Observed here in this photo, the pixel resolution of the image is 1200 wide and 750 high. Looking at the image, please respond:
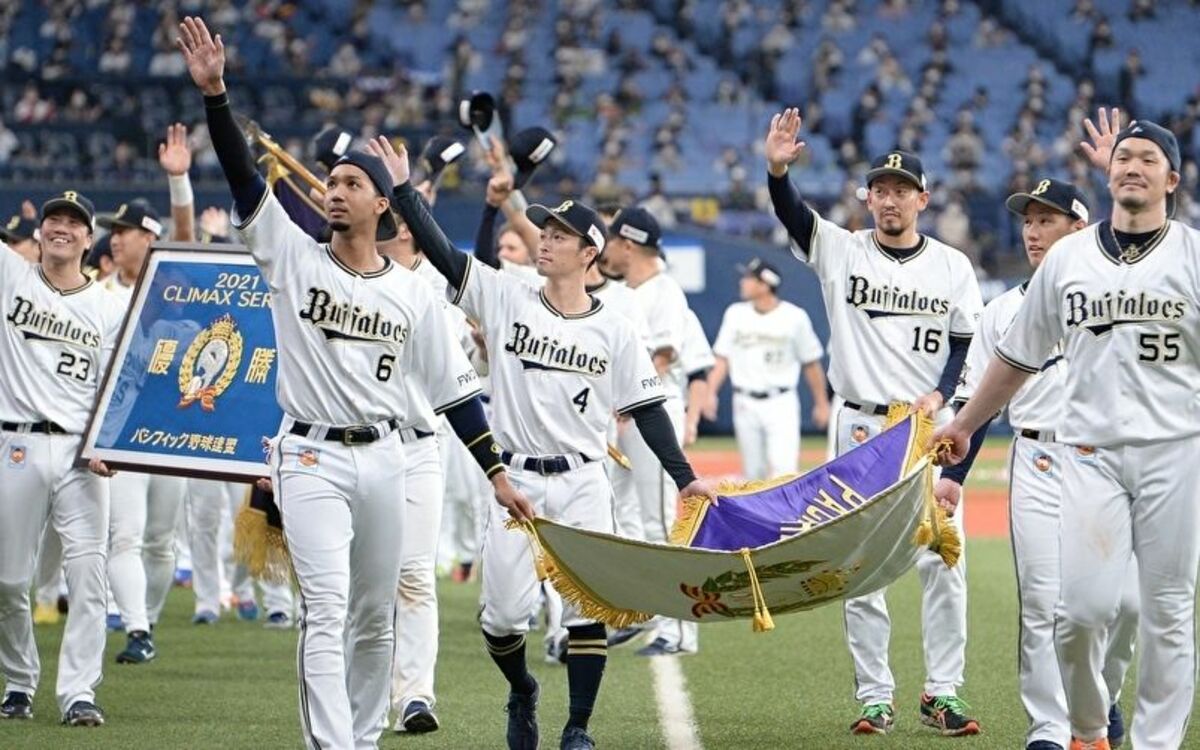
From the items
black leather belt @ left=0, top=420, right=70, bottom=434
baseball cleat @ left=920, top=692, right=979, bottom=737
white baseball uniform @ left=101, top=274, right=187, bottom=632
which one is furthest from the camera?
white baseball uniform @ left=101, top=274, right=187, bottom=632

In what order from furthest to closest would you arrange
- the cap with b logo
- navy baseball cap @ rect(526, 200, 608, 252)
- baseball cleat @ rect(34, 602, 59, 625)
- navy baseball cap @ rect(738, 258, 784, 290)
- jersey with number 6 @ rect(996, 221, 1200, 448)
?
1. navy baseball cap @ rect(738, 258, 784, 290)
2. baseball cleat @ rect(34, 602, 59, 625)
3. the cap with b logo
4. navy baseball cap @ rect(526, 200, 608, 252)
5. jersey with number 6 @ rect(996, 221, 1200, 448)

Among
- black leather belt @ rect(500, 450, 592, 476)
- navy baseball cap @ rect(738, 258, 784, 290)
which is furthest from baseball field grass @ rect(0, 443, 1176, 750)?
navy baseball cap @ rect(738, 258, 784, 290)

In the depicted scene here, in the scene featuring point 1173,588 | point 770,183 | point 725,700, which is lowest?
point 725,700

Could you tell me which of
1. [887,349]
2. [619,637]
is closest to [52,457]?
[887,349]

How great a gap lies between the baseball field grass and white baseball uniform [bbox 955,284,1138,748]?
20.1 inches

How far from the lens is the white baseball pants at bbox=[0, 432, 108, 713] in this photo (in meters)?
8.90

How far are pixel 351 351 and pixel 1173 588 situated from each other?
3.19 metres

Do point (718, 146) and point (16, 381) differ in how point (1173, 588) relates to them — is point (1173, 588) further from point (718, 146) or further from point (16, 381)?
point (718, 146)

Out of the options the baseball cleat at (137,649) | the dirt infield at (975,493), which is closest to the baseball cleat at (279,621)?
the baseball cleat at (137,649)

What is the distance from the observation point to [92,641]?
902 cm

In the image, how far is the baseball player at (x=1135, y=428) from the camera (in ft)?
21.6

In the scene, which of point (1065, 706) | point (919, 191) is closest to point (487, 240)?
point (919, 191)

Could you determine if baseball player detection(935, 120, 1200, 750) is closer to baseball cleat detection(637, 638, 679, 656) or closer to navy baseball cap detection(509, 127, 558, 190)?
navy baseball cap detection(509, 127, 558, 190)

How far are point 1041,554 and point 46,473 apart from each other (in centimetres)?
477
